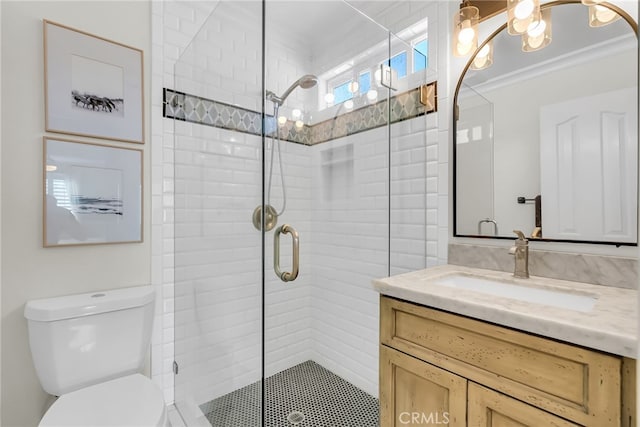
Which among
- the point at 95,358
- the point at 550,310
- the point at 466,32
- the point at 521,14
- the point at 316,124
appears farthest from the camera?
the point at 316,124

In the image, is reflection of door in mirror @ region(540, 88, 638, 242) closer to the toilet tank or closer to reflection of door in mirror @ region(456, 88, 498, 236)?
reflection of door in mirror @ region(456, 88, 498, 236)

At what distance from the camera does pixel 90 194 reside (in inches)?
62.7

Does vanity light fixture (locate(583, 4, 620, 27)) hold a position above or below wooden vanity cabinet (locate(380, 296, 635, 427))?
above

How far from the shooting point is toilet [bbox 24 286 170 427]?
3.87 feet

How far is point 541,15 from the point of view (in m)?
1.31

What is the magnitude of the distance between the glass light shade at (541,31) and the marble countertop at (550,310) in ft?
3.22

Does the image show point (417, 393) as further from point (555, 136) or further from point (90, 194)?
point (90, 194)

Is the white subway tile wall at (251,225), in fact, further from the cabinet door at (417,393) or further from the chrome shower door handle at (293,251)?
the cabinet door at (417,393)

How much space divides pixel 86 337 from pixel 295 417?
1.09m

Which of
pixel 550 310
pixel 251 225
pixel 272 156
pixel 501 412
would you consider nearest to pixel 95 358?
pixel 251 225

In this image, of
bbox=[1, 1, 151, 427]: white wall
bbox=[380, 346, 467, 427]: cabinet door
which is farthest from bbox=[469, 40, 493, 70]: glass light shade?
bbox=[1, 1, 151, 427]: white wall

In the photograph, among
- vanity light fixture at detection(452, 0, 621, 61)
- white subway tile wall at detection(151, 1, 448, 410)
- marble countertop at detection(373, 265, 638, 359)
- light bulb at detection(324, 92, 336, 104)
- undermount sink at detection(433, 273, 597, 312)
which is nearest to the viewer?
marble countertop at detection(373, 265, 638, 359)

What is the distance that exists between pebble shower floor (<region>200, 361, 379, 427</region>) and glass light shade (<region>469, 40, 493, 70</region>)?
179 cm

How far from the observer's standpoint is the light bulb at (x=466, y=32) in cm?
150
